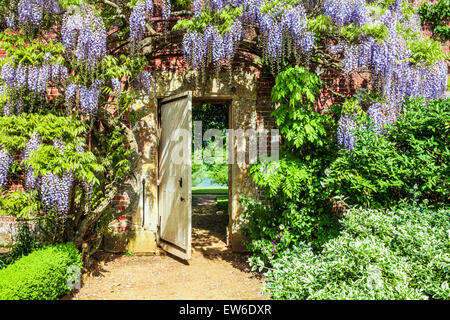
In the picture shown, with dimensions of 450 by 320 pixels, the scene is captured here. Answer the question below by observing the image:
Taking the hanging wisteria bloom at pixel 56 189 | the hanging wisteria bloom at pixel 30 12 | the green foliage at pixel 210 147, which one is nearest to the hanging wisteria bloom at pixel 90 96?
the hanging wisteria bloom at pixel 56 189

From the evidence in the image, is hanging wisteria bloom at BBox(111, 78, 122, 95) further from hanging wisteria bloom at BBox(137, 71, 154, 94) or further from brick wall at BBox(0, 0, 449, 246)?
brick wall at BBox(0, 0, 449, 246)

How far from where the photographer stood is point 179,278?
3.71 m

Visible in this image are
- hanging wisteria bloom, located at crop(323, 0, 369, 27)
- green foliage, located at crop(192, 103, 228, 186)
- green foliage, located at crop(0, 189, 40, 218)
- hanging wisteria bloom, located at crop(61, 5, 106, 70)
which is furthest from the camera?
green foliage, located at crop(192, 103, 228, 186)

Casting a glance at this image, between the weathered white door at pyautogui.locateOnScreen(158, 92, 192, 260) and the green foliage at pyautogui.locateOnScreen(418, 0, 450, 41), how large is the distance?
4240 millimetres

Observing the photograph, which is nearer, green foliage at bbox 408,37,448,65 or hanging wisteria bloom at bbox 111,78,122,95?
hanging wisteria bloom at bbox 111,78,122,95

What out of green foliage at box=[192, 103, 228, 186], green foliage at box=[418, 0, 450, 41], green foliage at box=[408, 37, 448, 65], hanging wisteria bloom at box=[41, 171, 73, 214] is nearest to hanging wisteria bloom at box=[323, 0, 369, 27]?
green foliage at box=[408, 37, 448, 65]

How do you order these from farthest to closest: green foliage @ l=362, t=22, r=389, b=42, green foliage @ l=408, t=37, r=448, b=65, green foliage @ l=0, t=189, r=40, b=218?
green foliage @ l=408, t=37, r=448, b=65 → green foliage @ l=362, t=22, r=389, b=42 → green foliage @ l=0, t=189, r=40, b=218

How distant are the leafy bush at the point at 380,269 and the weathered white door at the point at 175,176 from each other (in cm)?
216

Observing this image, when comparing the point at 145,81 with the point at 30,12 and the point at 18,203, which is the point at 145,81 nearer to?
the point at 30,12

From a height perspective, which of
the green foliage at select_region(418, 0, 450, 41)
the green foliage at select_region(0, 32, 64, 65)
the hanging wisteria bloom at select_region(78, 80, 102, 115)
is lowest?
the hanging wisteria bloom at select_region(78, 80, 102, 115)

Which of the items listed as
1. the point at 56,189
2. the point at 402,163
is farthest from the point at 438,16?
the point at 56,189

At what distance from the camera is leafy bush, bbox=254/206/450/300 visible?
66.4 inches

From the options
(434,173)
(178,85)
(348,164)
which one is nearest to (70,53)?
(178,85)

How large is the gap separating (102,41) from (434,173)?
145 inches
